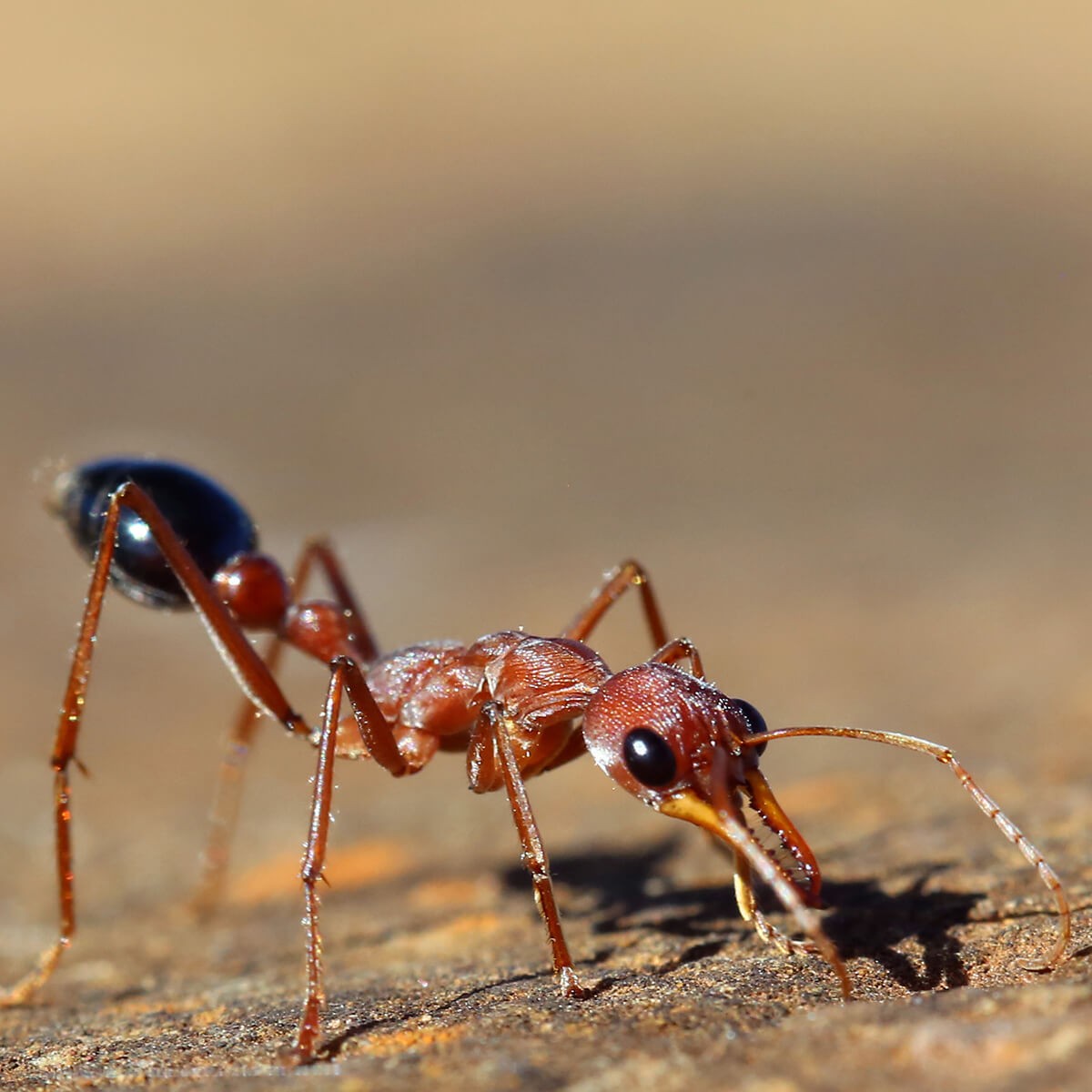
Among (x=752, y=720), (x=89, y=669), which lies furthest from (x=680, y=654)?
(x=89, y=669)

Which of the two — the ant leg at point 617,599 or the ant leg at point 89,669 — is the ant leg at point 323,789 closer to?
the ant leg at point 89,669

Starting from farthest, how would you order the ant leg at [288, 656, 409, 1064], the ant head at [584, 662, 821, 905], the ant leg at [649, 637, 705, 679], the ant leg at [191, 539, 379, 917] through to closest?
the ant leg at [191, 539, 379, 917], the ant leg at [649, 637, 705, 679], the ant head at [584, 662, 821, 905], the ant leg at [288, 656, 409, 1064]

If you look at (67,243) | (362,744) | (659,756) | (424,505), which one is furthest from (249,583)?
(67,243)

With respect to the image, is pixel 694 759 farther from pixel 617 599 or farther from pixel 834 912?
pixel 617 599

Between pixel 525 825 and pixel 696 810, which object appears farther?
pixel 525 825

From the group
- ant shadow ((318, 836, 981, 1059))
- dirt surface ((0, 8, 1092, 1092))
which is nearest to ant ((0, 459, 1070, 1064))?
ant shadow ((318, 836, 981, 1059))

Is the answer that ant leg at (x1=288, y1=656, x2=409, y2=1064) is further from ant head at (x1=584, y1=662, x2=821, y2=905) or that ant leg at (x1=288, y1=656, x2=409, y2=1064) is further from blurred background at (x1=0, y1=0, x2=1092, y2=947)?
blurred background at (x1=0, y1=0, x2=1092, y2=947)

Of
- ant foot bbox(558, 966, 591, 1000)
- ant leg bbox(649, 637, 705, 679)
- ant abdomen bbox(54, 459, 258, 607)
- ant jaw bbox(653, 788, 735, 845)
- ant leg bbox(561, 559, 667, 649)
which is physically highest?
ant abdomen bbox(54, 459, 258, 607)
